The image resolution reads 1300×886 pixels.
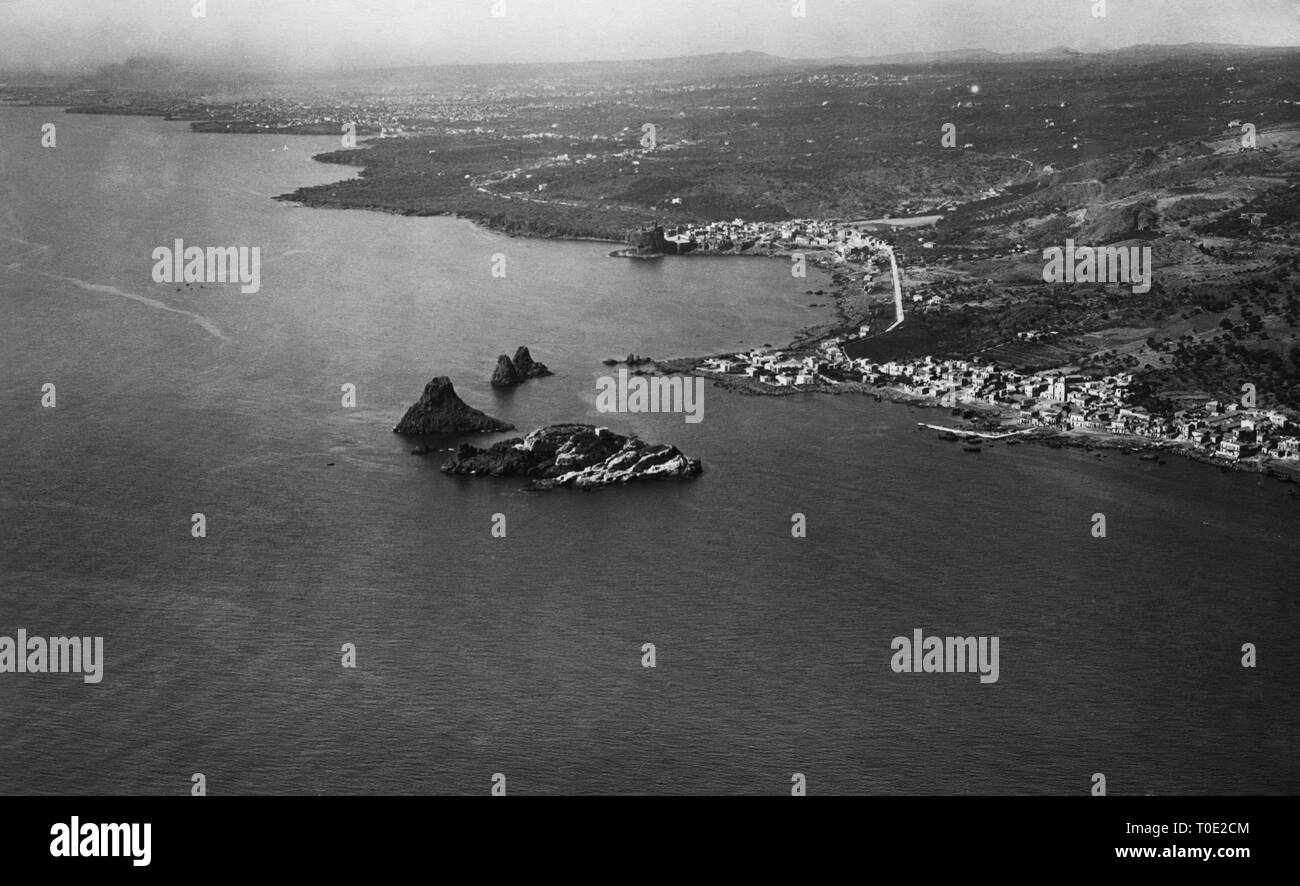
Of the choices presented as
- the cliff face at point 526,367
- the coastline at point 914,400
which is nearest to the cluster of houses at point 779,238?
the coastline at point 914,400

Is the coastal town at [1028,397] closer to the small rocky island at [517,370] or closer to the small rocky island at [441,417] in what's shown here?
the small rocky island at [517,370]

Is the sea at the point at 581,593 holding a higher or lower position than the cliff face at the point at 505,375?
lower

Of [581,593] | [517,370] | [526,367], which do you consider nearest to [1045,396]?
[526,367]

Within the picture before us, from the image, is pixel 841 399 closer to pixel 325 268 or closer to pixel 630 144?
pixel 325 268

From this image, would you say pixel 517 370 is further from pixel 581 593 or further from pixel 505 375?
pixel 581 593
